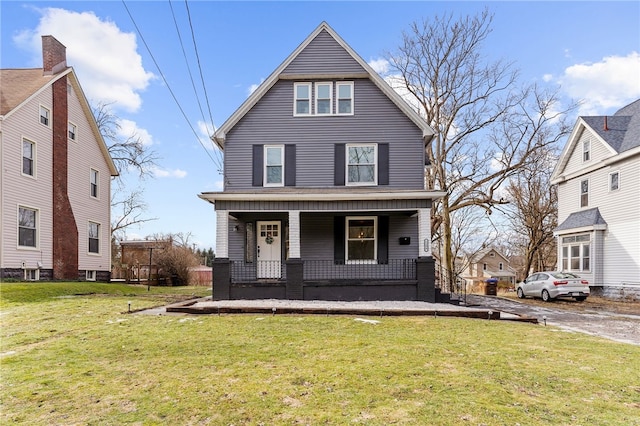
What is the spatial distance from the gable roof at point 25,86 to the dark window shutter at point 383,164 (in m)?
13.8

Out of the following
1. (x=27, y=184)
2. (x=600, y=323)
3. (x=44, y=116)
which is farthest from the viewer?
(x=44, y=116)

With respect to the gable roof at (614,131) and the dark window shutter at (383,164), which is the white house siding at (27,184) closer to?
the dark window shutter at (383,164)

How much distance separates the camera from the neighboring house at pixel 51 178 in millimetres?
14430

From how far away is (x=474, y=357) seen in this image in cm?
575

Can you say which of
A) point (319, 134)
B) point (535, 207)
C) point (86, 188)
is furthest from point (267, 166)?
point (535, 207)

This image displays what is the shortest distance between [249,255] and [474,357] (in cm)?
974

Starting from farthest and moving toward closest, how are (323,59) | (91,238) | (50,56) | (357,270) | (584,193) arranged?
(584,193)
(91,238)
(50,56)
(323,59)
(357,270)

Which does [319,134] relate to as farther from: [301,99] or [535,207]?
[535,207]

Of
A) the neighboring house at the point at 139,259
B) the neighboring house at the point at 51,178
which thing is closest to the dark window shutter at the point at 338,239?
the neighboring house at the point at 51,178

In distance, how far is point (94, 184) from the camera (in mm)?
20219

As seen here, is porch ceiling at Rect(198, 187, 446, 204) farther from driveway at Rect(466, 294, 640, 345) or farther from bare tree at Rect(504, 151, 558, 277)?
bare tree at Rect(504, 151, 558, 277)

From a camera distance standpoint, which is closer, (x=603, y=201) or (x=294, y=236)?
(x=294, y=236)

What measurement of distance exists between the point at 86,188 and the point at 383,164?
15.1 m

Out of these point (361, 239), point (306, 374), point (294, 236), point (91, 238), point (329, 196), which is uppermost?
point (329, 196)
